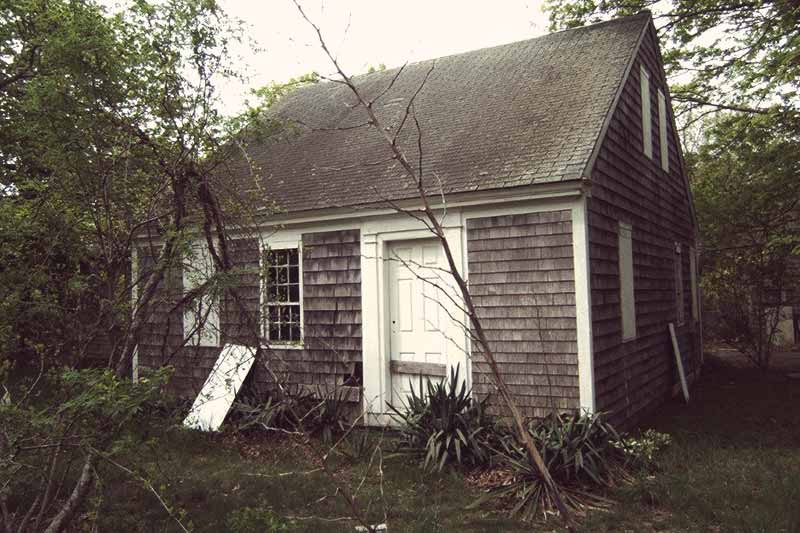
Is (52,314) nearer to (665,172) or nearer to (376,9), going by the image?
(376,9)

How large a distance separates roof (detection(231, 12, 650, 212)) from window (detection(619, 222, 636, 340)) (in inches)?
72.2

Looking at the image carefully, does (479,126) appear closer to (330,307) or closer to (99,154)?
(330,307)

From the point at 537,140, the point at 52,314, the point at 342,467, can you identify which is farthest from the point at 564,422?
the point at 52,314

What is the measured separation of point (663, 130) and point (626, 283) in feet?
14.8

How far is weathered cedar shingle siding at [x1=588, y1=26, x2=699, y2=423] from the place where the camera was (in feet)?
24.7

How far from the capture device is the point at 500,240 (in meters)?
7.55

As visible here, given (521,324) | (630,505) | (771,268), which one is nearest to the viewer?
(630,505)

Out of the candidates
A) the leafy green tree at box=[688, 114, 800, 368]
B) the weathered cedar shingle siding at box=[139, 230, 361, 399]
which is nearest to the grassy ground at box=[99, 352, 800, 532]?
the weathered cedar shingle siding at box=[139, 230, 361, 399]

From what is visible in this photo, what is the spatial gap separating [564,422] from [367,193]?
159 inches

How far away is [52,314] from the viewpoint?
4.42 metres

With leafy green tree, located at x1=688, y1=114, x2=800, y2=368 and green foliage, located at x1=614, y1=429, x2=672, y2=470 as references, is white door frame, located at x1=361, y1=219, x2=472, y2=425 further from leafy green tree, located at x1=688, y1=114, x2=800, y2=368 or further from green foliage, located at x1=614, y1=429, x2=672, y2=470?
leafy green tree, located at x1=688, y1=114, x2=800, y2=368

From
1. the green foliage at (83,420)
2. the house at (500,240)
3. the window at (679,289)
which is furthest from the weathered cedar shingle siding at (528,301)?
the window at (679,289)

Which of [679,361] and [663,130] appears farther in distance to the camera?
[663,130]

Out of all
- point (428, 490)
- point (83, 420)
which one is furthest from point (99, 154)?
point (428, 490)
